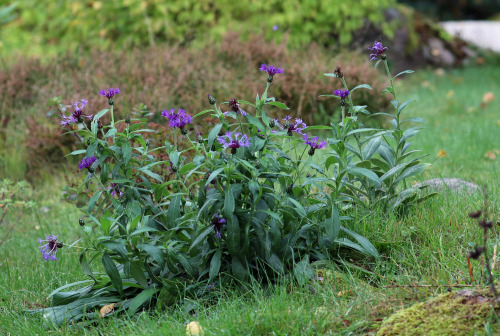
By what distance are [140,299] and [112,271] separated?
0.19 metres

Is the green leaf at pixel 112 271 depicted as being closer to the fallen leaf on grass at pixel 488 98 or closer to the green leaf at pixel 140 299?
the green leaf at pixel 140 299

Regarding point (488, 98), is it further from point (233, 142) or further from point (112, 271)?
point (112, 271)

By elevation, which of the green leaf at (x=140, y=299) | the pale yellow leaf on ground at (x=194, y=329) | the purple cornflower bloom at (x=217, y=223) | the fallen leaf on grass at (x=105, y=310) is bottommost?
the fallen leaf on grass at (x=105, y=310)

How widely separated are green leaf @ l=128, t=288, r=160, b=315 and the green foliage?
6322mm

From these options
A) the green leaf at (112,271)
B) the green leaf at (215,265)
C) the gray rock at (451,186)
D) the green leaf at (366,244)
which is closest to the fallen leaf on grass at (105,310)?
the green leaf at (112,271)

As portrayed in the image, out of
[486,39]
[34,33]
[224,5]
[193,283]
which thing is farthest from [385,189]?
[486,39]

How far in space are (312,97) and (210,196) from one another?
3.95 m

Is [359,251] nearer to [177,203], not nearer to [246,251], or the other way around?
[246,251]

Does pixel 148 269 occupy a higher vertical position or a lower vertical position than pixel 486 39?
higher

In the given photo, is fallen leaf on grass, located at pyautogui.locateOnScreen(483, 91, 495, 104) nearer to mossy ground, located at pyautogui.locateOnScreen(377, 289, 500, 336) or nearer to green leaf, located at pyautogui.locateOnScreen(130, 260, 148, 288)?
mossy ground, located at pyautogui.locateOnScreen(377, 289, 500, 336)

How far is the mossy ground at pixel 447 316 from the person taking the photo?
1.89 meters

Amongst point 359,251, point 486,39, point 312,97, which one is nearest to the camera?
point 359,251

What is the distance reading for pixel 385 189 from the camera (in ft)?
9.80

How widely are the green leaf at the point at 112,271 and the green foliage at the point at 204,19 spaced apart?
20.8 feet
